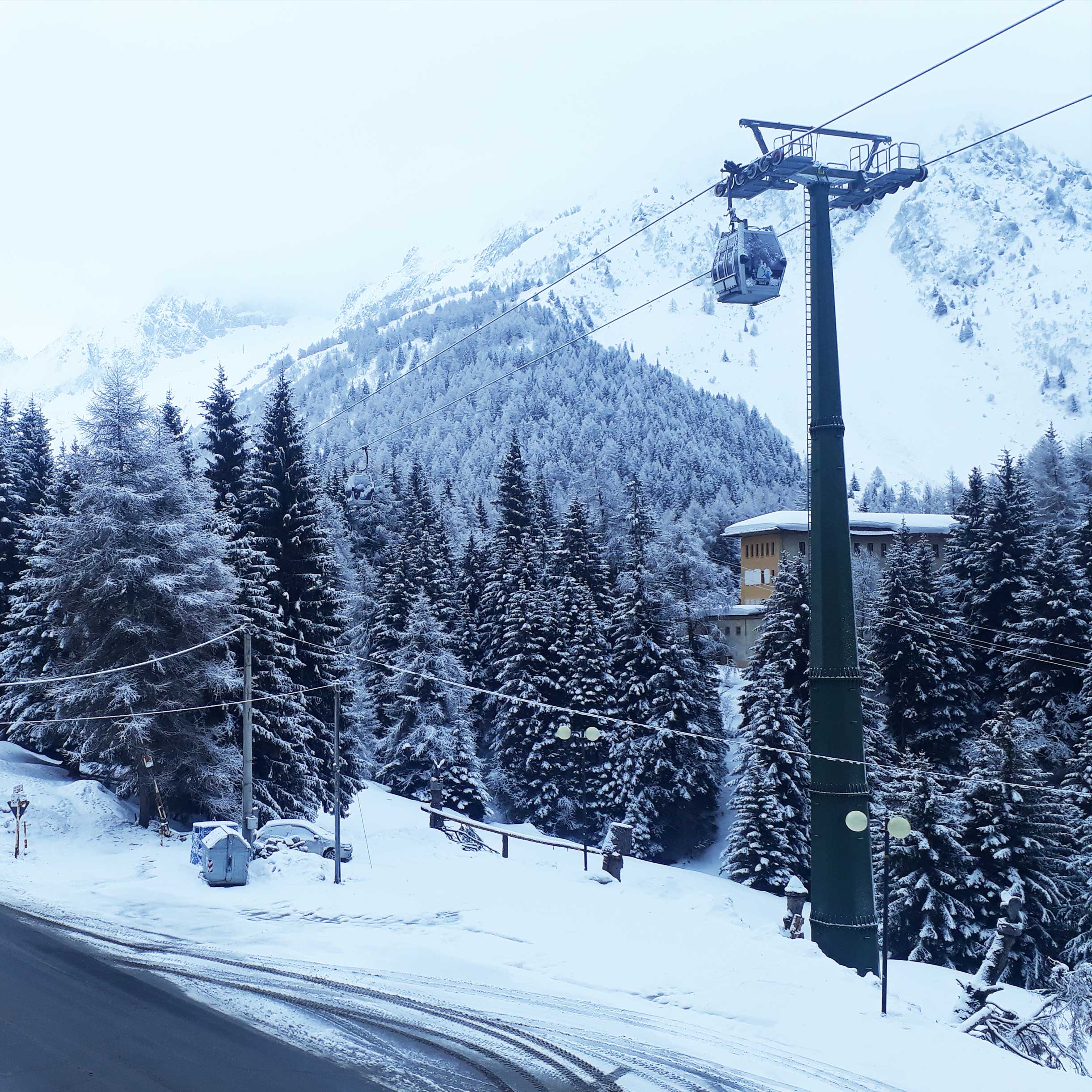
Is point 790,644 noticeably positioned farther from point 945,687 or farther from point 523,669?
point 523,669

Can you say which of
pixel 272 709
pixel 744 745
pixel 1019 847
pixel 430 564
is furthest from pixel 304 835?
pixel 430 564

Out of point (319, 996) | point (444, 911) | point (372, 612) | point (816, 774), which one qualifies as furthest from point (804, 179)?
point (372, 612)

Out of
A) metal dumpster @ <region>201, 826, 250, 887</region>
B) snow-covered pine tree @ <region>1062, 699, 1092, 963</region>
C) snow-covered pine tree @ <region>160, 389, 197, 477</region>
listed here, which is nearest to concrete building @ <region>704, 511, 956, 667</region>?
snow-covered pine tree @ <region>1062, 699, 1092, 963</region>

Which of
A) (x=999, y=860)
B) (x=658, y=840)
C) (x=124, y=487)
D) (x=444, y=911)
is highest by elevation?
(x=124, y=487)

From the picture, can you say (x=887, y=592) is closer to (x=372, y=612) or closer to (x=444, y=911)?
(x=372, y=612)

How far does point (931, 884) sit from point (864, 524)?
5665 centimetres

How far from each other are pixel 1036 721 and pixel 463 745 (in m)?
26.0

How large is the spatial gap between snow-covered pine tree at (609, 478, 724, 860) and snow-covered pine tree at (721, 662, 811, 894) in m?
5.69

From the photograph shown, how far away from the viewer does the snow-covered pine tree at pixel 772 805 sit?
133 feet

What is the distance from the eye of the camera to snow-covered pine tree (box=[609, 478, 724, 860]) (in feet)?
158

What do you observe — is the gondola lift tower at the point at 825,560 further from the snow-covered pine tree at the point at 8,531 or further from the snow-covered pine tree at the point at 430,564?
the snow-covered pine tree at the point at 430,564

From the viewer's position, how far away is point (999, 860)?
31516 millimetres

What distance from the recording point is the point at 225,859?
21297mm

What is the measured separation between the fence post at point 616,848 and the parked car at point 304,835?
7078mm
